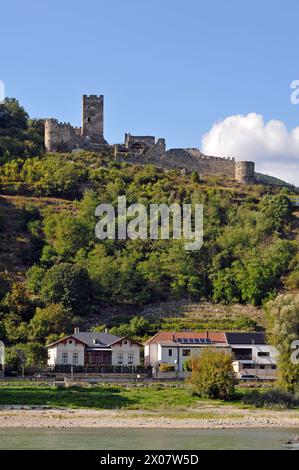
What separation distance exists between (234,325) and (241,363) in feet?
28.3

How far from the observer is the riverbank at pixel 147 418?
182 feet

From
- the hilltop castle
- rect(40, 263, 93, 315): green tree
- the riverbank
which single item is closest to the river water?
the riverbank

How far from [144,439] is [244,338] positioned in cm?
3287

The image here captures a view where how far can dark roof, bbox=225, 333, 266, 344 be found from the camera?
80688 mm

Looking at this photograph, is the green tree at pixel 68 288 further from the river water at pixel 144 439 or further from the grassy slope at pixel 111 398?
the river water at pixel 144 439

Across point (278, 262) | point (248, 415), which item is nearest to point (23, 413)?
point (248, 415)

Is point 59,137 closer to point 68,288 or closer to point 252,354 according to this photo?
point 68,288

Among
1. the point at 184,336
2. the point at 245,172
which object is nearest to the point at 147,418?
the point at 184,336

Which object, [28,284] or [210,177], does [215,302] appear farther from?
[210,177]

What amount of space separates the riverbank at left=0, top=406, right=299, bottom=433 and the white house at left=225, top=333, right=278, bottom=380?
1661 centimetres

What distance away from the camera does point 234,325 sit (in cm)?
8706

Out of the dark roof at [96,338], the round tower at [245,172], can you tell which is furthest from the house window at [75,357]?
the round tower at [245,172]

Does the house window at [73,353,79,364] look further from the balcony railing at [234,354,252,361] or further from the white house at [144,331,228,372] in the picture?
the balcony railing at [234,354,252,361]

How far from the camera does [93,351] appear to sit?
77625 millimetres
